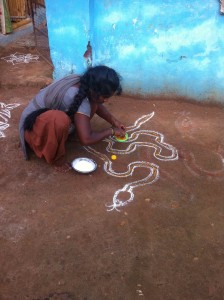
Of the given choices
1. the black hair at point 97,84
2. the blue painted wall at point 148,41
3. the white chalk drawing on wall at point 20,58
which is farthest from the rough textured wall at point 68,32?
the black hair at point 97,84

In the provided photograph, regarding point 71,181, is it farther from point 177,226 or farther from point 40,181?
point 177,226

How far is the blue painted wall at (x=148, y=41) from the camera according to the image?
402cm

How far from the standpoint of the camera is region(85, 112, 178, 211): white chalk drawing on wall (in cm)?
294

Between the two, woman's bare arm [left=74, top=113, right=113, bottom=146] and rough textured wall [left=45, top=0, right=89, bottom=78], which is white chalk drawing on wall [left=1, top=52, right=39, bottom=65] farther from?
woman's bare arm [left=74, top=113, right=113, bottom=146]

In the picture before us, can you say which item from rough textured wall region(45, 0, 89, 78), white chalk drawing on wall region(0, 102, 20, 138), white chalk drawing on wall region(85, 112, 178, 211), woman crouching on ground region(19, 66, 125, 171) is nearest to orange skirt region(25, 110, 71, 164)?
woman crouching on ground region(19, 66, 125, 171)

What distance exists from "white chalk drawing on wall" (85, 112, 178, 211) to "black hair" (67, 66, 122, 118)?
71 centimetres

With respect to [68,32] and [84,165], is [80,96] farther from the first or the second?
[68,32]

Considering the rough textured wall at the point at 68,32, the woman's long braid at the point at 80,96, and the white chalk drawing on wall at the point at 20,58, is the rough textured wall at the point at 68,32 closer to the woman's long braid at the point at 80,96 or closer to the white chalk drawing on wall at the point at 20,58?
the white chalk drawing on wall at the point at 20,58

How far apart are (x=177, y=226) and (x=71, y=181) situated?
105 centimetres

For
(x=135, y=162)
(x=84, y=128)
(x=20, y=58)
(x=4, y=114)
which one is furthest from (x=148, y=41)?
(x=20, y=58)

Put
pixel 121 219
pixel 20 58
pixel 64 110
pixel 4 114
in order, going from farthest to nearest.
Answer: pixel 20 58, pixel 4 114, pixel 64 110, pixel 121 219

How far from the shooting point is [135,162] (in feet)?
10.9

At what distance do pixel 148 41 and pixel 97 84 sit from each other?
6.02 ft

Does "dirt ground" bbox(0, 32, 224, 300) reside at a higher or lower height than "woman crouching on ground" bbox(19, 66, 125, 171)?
lower
